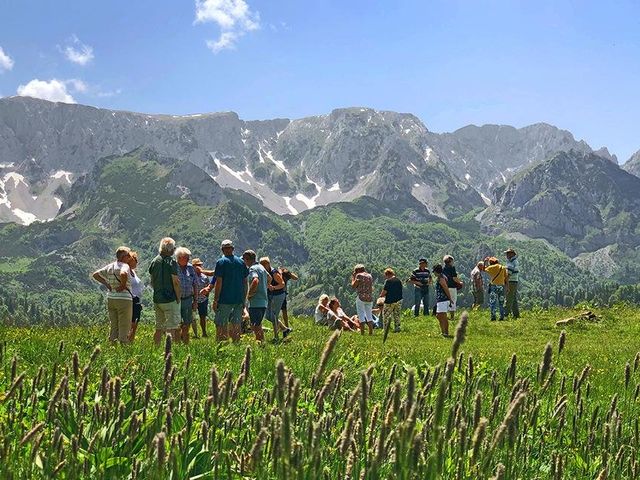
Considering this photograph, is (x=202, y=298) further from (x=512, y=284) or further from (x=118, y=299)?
(x=512, y=284)

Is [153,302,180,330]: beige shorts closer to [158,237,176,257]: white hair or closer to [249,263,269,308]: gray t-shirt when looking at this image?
[158,237,176,257]: white hair

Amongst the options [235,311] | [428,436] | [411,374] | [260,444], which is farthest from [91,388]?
[235,311]

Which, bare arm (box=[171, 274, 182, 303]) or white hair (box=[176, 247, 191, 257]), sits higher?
white hair (box=[176, 247, 191, 257])

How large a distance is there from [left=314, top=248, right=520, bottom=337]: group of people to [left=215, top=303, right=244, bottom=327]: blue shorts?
7.45 m

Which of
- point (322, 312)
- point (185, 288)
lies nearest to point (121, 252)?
point (185, 288)

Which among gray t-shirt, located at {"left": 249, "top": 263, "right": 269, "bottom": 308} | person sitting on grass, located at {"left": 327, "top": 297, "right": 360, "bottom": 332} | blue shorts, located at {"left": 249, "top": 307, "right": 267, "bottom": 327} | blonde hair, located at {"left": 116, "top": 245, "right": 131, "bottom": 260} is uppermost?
blonde hair, located at {"left": 116, "top": 245, "right": 131, "bottom": 260}

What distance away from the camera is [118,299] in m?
16.0

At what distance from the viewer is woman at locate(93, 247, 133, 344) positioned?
15.9 meters

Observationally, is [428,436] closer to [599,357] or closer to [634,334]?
[599,357]

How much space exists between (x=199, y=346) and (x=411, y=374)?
11.4m

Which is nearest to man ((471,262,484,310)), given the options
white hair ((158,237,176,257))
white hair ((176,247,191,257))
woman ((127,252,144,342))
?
white hair ((176,247,191,257))

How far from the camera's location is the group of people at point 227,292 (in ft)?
52.1

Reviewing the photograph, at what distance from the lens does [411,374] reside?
2.23m

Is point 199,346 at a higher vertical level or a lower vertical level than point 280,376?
lower
